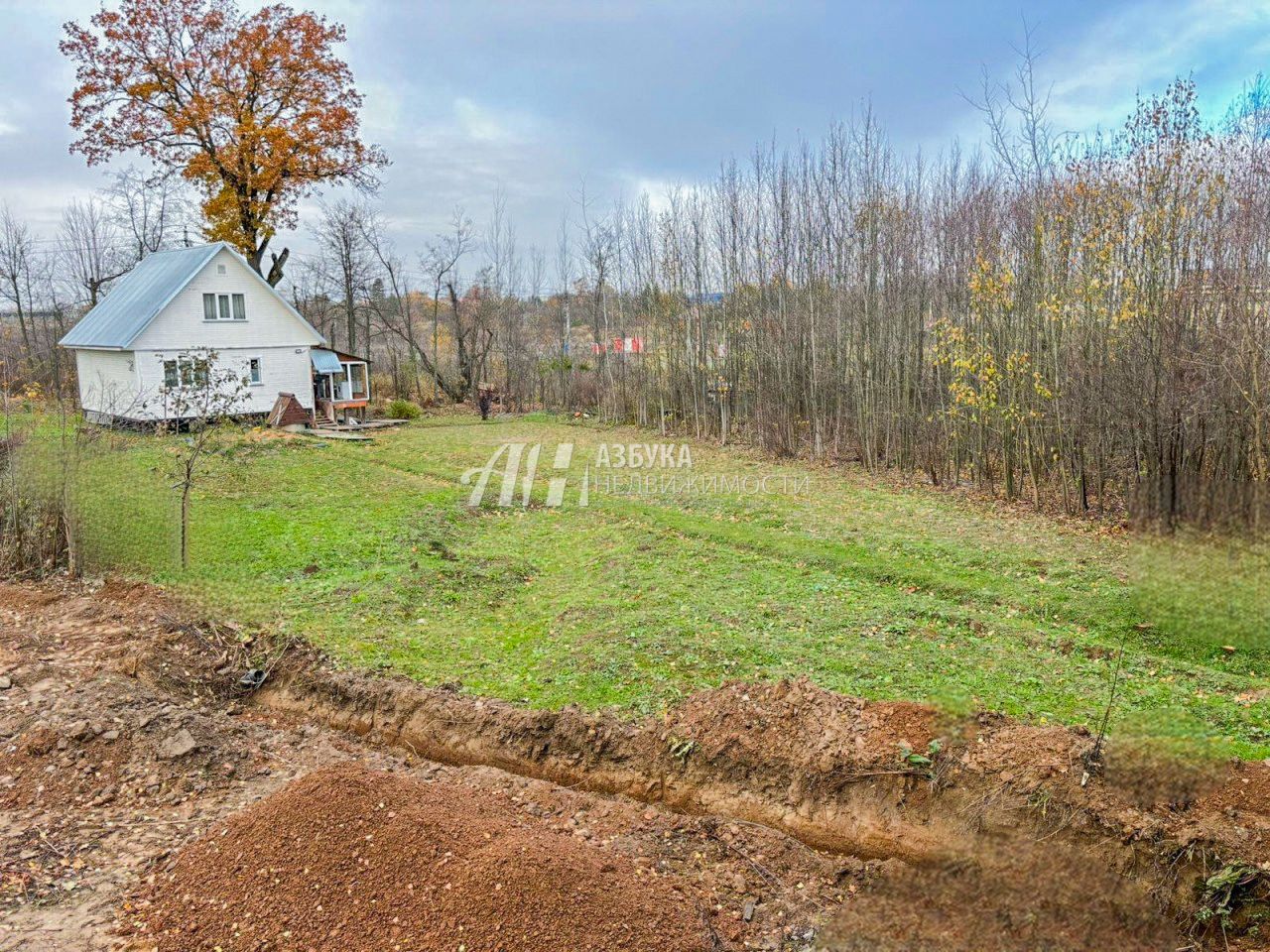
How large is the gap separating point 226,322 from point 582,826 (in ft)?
71.8

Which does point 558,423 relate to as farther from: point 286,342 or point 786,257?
point 786,257

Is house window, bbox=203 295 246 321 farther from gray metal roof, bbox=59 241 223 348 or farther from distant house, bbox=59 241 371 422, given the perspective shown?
gray metal roof, bbox=59 241 223 348

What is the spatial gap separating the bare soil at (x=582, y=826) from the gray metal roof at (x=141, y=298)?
1759 cm

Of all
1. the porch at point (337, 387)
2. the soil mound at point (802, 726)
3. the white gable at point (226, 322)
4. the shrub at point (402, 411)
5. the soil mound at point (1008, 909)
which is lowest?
the soil mound at point (1008, 909)

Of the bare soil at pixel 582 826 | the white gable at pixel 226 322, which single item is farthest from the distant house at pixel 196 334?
the bare soil at pixel 582 826

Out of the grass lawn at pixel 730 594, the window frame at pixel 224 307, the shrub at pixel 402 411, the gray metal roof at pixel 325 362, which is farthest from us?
the shrub at pixel 402 411

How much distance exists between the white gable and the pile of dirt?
19697mm

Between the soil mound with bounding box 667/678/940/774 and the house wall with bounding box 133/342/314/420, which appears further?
the house wall with bounding box 133/342/314/420

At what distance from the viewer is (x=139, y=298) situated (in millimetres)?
22828

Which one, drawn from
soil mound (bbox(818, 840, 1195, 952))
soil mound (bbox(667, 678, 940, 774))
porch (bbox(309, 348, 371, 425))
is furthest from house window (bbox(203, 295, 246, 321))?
soil mound (bbox(818, 840, 1195, 952))

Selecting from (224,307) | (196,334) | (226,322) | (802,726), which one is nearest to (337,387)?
(226,322)

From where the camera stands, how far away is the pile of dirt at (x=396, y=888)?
3.56 m

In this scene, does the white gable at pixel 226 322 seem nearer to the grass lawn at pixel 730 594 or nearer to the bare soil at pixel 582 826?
the grass lawn at pixel 730 594

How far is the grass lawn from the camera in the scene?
249 inches
